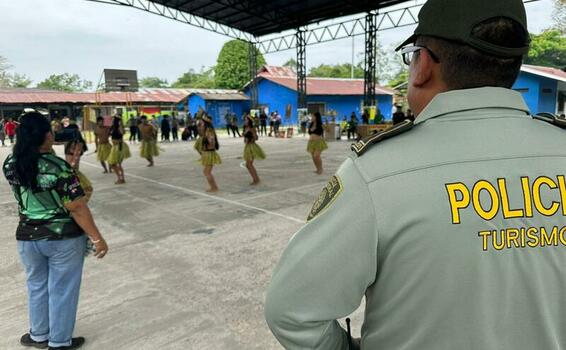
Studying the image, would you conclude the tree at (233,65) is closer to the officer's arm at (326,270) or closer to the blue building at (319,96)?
the blue building at (319,96)

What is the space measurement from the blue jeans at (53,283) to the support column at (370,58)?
18350 mm

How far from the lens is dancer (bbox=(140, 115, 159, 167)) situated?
11.3 metres

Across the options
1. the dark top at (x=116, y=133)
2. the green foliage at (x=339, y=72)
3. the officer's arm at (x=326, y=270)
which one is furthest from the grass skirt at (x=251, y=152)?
the green foliage at (x=339, y=72)

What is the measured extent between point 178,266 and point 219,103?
2883cm

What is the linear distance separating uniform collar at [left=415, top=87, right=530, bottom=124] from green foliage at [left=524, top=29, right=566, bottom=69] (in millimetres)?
42022

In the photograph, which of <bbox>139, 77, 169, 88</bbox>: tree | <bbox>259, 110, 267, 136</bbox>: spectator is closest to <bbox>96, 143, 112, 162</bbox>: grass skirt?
<bbox>259, 110, 267, 136</bbox>: spectator

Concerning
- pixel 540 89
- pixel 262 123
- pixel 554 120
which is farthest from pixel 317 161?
pixel 540 89

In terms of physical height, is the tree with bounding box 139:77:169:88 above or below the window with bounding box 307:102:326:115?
above

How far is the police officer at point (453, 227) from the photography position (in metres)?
0.84

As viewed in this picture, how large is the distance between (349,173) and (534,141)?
0.45 metres

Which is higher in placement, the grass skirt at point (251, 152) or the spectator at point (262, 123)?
the spectator at point (262, 123)

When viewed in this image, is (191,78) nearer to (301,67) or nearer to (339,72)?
(339,72)

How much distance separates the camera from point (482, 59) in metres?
0.91

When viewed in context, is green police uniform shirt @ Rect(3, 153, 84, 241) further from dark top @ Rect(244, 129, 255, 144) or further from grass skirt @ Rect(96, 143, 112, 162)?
grass skirt @ Rect(96, 143, 112, 162)
